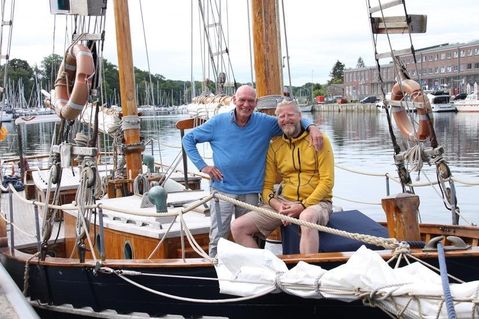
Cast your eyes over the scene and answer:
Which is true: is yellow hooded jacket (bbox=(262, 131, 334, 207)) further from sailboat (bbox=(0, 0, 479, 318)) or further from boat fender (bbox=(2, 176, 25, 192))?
boat fender (bbox=(2, 176, 25, 192))

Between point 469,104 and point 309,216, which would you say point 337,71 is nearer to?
point 469,104

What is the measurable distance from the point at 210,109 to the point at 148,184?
86.0 inches

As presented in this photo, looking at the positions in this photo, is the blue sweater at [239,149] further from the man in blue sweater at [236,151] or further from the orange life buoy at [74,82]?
the orange life buoy at [74,82]

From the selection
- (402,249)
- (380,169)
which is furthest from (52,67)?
(380,169)

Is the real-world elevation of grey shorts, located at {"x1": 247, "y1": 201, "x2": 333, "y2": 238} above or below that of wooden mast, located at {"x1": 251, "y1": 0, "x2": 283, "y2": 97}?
below

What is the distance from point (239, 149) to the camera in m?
7.16

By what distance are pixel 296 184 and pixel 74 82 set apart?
2.87m

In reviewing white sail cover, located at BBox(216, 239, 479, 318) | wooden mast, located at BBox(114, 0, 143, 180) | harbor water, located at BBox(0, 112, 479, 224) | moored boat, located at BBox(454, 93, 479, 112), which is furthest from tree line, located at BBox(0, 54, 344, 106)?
white sail cover, located at BBox(216, 239, 479, 318)

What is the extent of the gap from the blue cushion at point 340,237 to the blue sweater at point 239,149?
60cm

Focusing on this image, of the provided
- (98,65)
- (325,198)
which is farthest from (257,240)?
(98,65)

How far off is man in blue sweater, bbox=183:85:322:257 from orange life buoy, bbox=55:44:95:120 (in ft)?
4.19

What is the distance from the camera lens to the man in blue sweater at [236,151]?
23.4 ft

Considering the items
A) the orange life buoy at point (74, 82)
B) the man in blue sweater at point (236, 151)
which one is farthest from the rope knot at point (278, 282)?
the orange life buoy at point (74, 82)

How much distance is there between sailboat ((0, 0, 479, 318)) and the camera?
5461mm
